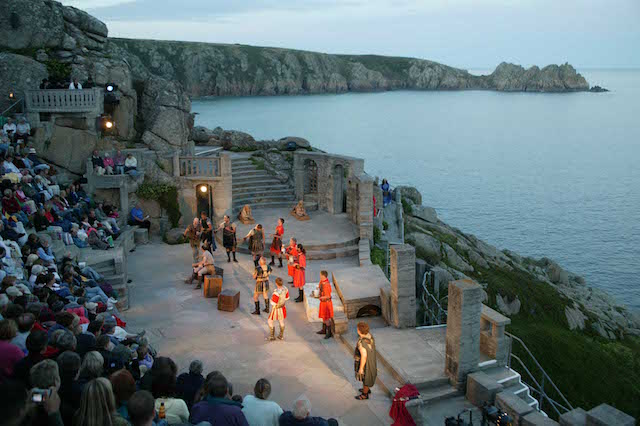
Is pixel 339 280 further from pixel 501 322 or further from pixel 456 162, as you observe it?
pixel 456 162

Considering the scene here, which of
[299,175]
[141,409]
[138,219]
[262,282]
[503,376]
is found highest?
[141,409]

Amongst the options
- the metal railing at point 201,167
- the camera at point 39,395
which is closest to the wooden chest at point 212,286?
the metal railing at point 201,167

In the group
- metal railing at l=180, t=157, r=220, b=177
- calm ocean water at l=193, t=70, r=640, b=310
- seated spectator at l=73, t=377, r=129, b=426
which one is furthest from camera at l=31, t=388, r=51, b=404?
calm ocean water at l=193, t=70, r=640, b=310

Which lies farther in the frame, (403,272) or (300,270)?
(300,270)

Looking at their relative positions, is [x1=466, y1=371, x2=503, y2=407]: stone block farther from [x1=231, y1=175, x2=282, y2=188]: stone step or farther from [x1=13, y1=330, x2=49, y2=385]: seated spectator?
[x1=231, y1=175, x2=282, y2=188]: stone step

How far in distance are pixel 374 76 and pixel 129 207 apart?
603ft

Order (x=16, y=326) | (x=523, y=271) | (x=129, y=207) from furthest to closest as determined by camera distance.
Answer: (x=523, y=271), (x=129, y=207), (x=16, y=326)

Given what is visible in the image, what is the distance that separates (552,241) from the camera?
47.8 m

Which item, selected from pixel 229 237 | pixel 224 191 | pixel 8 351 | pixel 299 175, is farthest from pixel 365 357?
pixel 299 175

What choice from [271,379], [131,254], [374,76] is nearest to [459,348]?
[271,379]

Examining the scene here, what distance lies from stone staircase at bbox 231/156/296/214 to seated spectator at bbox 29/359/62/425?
1898 centimetres

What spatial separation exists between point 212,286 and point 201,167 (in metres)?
8.80

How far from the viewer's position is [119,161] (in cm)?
2322

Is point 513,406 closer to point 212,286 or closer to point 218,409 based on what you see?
point 218,409
